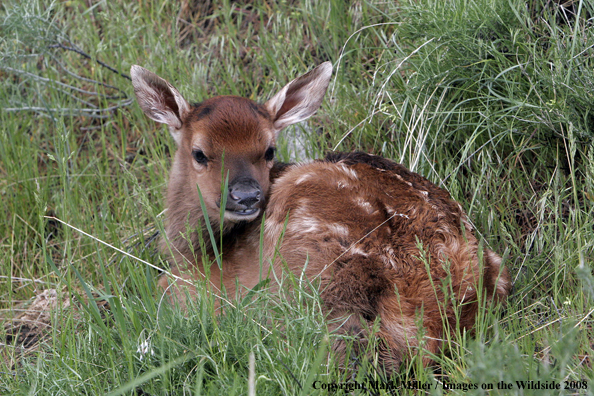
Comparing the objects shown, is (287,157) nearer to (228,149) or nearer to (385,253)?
(228,149)

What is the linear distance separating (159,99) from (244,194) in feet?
3.36

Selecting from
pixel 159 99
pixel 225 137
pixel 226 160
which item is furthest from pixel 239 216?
pixel 159 99

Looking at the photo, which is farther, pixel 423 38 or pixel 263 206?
pixel 423 38

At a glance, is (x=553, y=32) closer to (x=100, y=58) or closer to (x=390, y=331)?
(x=390, y=331)

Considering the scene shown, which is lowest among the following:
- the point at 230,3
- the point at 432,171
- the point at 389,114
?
the point at 432,171

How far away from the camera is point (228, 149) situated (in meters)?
3.53

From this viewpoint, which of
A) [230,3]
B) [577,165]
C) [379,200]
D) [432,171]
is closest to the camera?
[379,200]

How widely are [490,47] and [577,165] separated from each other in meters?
0.90

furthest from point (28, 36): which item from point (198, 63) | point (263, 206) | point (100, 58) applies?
point (263, 206)

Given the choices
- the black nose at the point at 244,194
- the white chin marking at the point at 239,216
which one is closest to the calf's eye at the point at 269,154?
the black nose at the point at 244,194

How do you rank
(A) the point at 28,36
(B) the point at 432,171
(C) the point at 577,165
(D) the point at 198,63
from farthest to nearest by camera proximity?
(D) the point at 198,63 → (A) the point at 28,36 → (B) the point at 432,171 → (C) the point at 577,165

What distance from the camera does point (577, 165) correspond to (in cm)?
374

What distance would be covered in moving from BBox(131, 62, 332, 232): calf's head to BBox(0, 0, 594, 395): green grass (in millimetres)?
402

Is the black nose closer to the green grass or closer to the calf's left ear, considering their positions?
the green grass
